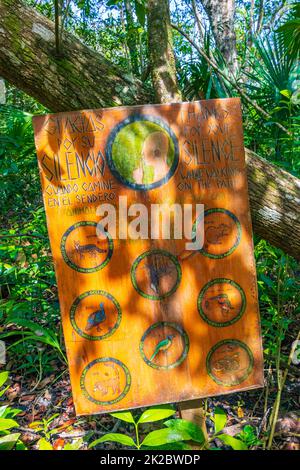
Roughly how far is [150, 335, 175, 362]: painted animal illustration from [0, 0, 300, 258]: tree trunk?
65 cm

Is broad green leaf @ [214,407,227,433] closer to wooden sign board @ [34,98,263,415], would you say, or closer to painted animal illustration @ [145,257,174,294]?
wooden sign board @ [34,98,263,415]

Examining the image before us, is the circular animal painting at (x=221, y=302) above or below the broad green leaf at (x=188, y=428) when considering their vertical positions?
above

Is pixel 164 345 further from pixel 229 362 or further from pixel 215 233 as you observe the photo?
pixel 215 233

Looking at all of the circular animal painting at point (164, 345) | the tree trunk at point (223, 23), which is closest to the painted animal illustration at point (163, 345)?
the circular animal painting at point (164, 345)

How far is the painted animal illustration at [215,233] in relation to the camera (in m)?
1.49

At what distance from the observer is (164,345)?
1484 millimetres

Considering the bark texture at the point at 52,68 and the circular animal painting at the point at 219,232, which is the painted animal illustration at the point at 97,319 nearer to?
the circular animal painting at the point at 219,232

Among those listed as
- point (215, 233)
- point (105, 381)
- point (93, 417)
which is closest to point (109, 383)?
point (105, 381)

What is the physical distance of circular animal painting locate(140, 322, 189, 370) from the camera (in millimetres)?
1484

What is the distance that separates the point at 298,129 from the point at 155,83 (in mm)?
796

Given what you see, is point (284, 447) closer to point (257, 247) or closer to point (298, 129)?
point (257, 247)

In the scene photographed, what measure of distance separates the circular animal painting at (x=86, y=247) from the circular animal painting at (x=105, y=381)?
1.06ft

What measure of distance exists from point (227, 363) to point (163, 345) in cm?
24

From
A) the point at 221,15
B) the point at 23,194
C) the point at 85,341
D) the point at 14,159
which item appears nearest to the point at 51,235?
the point at 85,341
